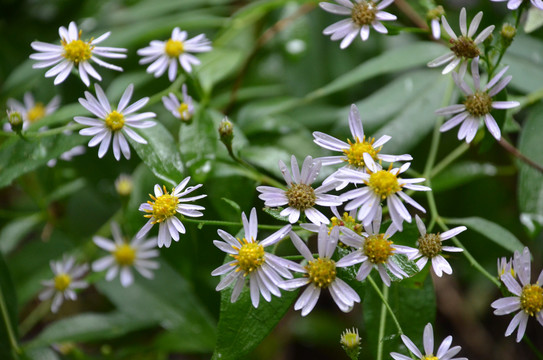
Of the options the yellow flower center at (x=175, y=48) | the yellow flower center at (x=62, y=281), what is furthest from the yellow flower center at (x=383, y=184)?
the yellow flower center at (x=62, y=281)

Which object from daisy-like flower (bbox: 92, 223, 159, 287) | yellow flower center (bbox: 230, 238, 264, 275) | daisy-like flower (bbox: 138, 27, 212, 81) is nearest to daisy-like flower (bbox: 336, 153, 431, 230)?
yellow flower center (bbox: 230, 238, 264, 275)

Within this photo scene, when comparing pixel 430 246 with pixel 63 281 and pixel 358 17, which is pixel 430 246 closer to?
pixel 358 17

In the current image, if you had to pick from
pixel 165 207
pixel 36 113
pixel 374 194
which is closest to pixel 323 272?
pixel 374 194

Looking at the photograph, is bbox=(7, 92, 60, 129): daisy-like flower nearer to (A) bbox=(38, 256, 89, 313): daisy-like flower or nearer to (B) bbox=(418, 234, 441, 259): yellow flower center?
(A) bbox=(38, 256, 89, 313): daisy-like flower

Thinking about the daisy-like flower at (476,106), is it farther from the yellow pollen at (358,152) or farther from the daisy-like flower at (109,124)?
the daisy-like flower at (109,124)

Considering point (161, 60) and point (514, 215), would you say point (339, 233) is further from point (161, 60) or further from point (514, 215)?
point (514, 215)

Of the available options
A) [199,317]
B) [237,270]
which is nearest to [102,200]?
[199,317]
